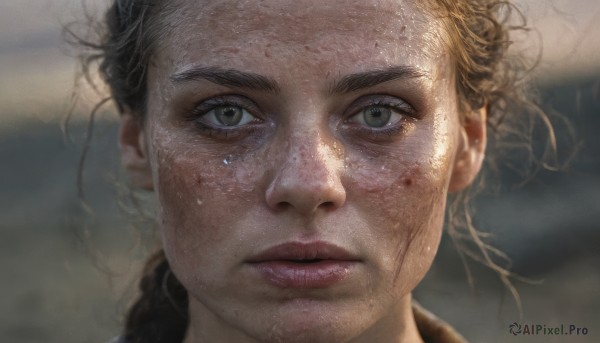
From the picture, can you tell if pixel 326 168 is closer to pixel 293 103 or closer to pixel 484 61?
pixel 293 103

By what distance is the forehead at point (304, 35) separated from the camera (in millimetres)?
2527

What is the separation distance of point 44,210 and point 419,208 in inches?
199

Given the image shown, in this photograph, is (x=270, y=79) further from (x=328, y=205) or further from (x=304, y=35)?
(x=328, y=205)

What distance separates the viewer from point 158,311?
10.7 ft

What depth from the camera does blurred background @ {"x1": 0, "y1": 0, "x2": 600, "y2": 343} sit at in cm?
515

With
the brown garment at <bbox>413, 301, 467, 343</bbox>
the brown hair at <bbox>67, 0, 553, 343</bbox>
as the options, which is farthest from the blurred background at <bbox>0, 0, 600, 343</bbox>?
the brown garment at <bbox>413, 301, 467, 343</bbox>

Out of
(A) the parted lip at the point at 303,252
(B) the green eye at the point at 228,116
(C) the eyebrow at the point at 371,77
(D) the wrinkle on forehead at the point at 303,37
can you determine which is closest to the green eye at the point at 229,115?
(B) the green eye at the point at 228,116

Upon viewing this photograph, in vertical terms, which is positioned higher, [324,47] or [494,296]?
[324,47]

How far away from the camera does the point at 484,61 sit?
123 inches

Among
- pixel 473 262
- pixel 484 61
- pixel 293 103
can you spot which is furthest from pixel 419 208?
pixel 473 262

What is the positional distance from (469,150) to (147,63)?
0.98m

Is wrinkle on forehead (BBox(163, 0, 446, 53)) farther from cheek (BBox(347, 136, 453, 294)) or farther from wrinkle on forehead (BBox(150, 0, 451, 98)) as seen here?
cheek (BBox(347, 136, 453, 294))

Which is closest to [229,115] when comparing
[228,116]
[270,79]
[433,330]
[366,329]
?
[228,116]

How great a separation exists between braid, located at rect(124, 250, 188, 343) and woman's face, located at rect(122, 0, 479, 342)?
1.91ft
